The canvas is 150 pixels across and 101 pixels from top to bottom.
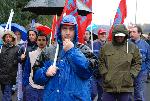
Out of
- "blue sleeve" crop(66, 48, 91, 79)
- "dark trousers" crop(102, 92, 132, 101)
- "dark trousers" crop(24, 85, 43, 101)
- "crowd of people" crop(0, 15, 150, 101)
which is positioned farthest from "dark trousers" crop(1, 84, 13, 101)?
"blue sleeve" crop(66, 48, 91, 79)

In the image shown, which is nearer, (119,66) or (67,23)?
(67,23)

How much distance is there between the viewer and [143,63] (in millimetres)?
10188

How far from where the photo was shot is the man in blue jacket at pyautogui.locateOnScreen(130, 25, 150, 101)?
9.77 m

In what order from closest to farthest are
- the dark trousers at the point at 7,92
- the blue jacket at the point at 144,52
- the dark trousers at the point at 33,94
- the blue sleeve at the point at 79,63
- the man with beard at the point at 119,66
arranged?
the blue sleeve at the point at 79,63, the dark trousers at the point at 33,94, the man with beard at the point at 119,66, the dark trousers at the point at 7,92, the blue jacket at the point at 144,52

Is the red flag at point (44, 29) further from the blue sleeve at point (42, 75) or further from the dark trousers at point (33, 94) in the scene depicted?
the blue sleeve at point (42, 75)

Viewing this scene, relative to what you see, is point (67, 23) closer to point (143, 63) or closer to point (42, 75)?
point (42, 75)

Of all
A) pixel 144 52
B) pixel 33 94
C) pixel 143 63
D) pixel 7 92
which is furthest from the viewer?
pixel 144 52

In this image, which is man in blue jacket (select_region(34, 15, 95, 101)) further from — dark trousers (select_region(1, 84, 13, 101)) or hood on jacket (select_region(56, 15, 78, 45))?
dark trousers (select_region(1, 84, 13, 101))

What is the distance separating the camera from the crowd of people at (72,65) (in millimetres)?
5109

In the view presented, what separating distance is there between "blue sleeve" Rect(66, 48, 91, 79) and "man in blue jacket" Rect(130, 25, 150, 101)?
188 inches

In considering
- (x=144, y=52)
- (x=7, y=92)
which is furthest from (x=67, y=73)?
(x=144, y=52)

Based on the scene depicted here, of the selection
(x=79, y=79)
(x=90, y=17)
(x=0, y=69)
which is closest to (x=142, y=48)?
(x=90, y=17)

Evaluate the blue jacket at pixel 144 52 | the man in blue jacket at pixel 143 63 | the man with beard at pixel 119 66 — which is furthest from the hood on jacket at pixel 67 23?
the blue jacket at pixel 144 52

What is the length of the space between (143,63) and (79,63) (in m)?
5.31
